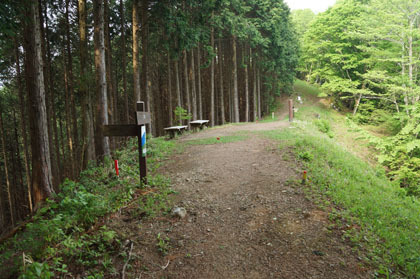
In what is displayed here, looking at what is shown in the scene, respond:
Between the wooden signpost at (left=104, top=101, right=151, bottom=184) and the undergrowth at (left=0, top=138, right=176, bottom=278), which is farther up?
the wooden signpost at (left=104, top=101, right=151, bottom=184)

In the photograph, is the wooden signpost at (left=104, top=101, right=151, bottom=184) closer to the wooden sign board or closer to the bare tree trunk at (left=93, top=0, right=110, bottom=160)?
the wooden sign board

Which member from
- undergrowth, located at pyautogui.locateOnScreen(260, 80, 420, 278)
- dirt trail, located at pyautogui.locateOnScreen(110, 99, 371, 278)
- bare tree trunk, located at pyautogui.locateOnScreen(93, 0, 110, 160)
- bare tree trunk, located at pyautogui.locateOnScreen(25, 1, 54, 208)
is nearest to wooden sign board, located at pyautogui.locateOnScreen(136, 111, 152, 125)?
dirt trail, located at pyautogui.locateOnScreen(110, 99, 371, 278)

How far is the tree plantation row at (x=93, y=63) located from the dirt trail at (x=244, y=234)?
4271 mm

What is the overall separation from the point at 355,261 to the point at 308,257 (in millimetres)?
625

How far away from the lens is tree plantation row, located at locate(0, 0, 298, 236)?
652cm

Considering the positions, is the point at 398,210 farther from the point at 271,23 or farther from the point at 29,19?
the point at 271,23

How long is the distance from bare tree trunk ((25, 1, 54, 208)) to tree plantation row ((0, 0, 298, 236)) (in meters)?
0.02

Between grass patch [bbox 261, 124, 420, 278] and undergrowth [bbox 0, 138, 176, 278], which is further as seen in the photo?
grass patch [bbox 261, 124, 420, 278]

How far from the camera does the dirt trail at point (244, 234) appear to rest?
3.22 metres

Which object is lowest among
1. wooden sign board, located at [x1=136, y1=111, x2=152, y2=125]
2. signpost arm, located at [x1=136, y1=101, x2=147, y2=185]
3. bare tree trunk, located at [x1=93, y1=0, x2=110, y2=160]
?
signpost arm, located at [x1=136, y1=101, x2=147, y2=185]

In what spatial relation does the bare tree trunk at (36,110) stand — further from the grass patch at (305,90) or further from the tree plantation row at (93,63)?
the grass patch at (305,90)

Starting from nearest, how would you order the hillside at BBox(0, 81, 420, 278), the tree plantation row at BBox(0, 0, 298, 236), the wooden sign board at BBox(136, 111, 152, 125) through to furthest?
the hillside at BBox(0, 81, 420, 278) → the wooden sign board at BBox(136, 111, 152, 125) → the tree plantation row at BBox(0, 0, 298, 236)

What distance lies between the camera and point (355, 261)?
3.33 meters

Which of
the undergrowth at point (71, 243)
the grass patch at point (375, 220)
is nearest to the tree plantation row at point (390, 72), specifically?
the grass patch at point (375, 220)
